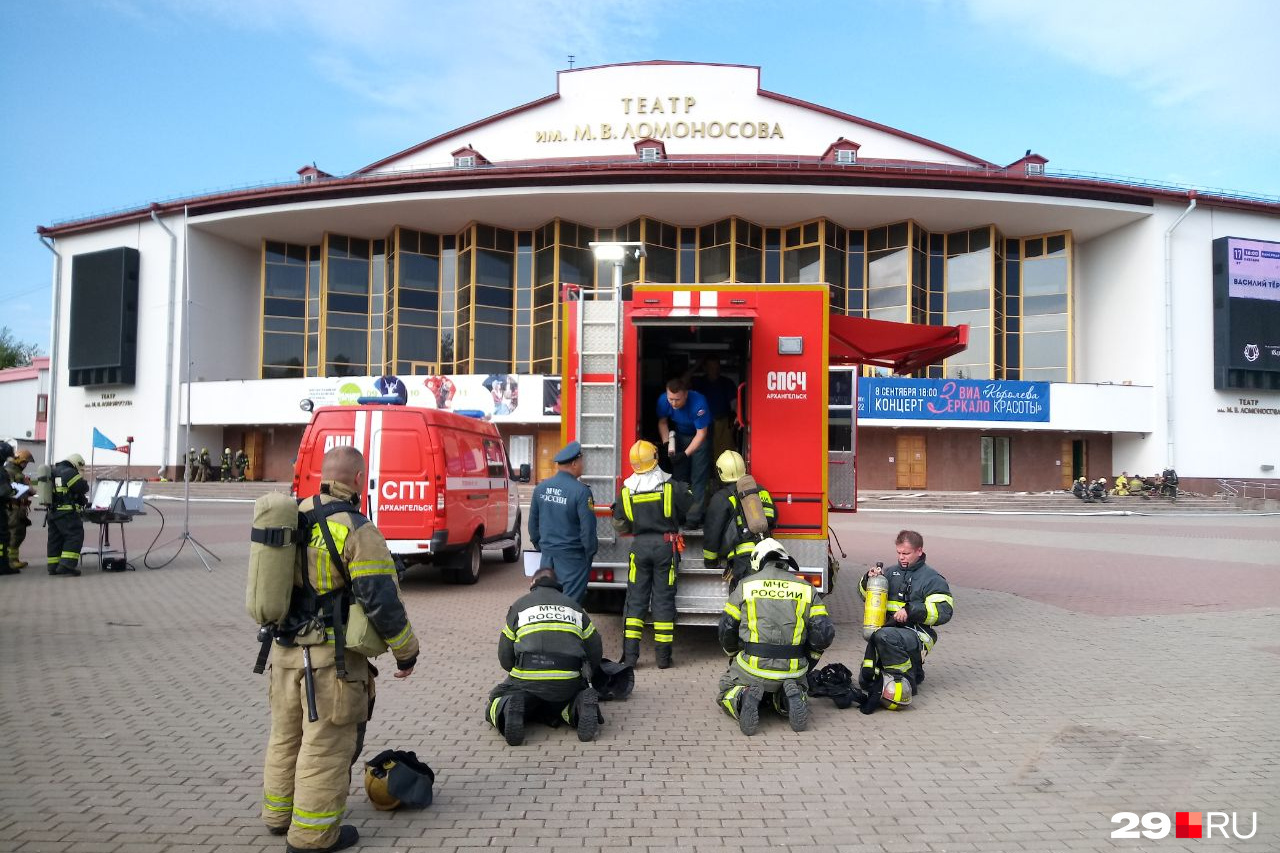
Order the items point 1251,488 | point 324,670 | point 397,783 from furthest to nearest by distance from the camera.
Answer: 1. point 1251,488
2. point 397,783
3. point 324,670

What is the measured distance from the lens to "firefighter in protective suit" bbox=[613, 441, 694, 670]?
257 inches

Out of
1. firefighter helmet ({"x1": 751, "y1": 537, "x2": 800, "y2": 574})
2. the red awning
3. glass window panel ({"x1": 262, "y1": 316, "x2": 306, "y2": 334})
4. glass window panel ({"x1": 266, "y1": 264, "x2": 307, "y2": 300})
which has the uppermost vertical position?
glass window panel ({"x1": 266, "y1": 264, "x2": 307, "y2": 300})

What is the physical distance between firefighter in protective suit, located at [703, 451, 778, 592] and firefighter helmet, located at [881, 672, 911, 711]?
1408mm

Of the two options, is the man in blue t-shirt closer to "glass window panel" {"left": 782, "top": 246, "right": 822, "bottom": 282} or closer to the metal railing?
"glass window panel" {"left": 782, "top": 246, "right": 822, "bottom": 282}

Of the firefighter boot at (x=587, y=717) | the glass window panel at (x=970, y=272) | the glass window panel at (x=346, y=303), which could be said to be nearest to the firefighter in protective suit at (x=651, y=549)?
the firefighter boot at (x=587, y=717)

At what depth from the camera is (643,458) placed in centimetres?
665

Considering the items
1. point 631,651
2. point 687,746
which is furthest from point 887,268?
point 687,746

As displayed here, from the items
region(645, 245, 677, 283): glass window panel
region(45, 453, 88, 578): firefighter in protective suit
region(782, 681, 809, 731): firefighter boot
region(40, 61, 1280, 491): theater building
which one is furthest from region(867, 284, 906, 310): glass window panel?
region(782, 681, 809, 731): firefighter boot

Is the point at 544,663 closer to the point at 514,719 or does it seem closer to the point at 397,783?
the point at 514,719

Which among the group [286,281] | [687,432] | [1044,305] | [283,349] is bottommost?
[687,432]

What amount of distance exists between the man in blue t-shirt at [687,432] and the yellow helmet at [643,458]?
811mm

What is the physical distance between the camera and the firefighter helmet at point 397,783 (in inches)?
149

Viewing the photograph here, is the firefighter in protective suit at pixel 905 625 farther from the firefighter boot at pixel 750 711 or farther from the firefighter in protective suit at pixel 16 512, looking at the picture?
the firefighter in protective suit at pixel 16 512

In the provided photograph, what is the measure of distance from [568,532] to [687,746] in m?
2.30
